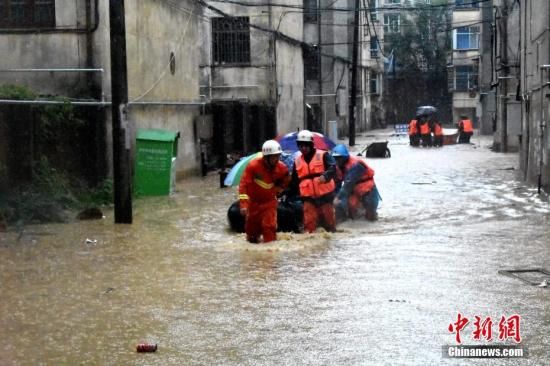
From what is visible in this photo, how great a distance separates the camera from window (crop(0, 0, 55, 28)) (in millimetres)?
18531

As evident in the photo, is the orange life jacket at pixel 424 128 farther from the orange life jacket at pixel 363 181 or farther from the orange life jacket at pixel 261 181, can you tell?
the orange life jacket at pixel 261 181

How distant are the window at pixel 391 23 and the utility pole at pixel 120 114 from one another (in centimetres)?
6627

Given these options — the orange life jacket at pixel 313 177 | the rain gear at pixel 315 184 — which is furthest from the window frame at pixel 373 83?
the orange life jacket at pixel 313 177

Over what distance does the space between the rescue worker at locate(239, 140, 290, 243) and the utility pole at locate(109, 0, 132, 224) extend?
3.02 m

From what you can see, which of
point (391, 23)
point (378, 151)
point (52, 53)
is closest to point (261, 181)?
point (52, 53)

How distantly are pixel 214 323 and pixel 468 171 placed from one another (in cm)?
2113

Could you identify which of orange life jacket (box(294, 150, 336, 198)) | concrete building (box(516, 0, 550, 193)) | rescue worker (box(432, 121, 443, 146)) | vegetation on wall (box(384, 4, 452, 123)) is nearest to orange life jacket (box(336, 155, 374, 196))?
orange life jacket (box(294, 150, 336, 198))

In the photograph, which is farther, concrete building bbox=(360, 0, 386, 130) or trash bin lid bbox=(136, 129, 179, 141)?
concrete building bbox=(360, 0, 386, 130)

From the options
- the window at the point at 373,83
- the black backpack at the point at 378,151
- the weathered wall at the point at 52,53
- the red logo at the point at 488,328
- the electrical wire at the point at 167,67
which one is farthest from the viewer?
the window at the point at 373,83

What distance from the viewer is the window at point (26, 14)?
1853cm

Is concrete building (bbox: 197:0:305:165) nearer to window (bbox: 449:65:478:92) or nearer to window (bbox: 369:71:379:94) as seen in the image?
window (bbox: 449:65:478:92)

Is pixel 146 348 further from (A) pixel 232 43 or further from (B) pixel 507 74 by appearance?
(A) pixel 232 43

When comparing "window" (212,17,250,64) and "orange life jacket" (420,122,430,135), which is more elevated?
"window" (212,17,250,64)

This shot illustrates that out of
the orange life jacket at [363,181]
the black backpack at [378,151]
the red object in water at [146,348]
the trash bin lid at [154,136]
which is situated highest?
the trash bin lid at [154,136]
